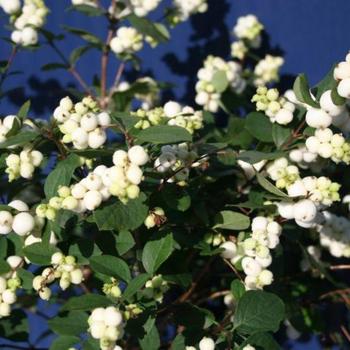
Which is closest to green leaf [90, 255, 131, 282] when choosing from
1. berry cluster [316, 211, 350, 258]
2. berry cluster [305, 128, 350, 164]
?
berry cluster [305, 128, 350, 164]

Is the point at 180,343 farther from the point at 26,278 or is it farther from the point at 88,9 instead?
the point at 88,9

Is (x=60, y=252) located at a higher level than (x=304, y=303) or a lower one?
higher

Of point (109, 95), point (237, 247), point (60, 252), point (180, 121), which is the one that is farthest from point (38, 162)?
point (109, 95)

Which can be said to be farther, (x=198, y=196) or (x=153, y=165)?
(x=198, y=196)

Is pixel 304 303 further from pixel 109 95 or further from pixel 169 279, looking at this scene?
pixel 109 95

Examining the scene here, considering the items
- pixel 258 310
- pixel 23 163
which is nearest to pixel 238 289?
pixel 258 310

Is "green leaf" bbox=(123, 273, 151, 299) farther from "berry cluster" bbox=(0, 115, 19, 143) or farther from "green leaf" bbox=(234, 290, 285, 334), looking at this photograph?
"berry cluster" bbox=(0, 115, 19, 143)

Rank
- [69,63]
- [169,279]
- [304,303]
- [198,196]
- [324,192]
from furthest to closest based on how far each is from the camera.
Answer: [69,63], [304,303], [198,196], [169,279], [324,192]
